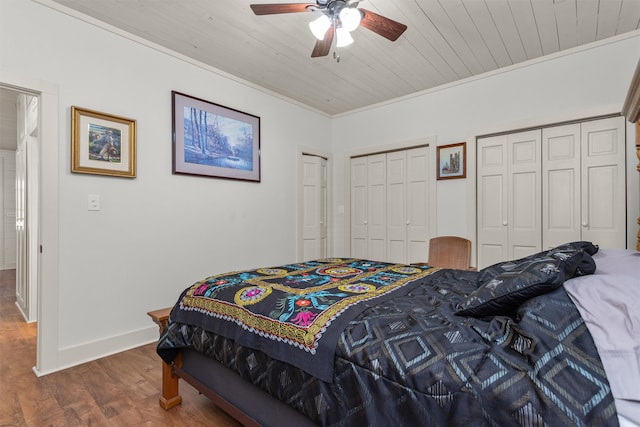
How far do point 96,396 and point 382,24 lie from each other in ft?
9.70

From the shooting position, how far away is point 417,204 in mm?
4004

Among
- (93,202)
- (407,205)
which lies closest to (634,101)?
(407,205)

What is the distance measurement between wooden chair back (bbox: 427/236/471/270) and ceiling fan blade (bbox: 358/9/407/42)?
2140mm

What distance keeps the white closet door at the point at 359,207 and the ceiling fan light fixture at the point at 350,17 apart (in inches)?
103

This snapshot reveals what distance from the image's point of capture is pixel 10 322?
10.7ft

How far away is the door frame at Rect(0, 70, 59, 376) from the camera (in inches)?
89.8

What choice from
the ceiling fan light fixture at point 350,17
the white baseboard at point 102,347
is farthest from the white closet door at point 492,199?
the white baseboard at point 102,347

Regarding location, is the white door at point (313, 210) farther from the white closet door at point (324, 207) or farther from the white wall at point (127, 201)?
the white wall at point (127, 201)

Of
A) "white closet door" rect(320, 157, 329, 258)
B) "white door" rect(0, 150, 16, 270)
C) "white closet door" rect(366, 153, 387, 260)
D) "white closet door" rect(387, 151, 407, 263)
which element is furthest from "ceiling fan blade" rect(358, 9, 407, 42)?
"white door" rect(0, 150, 16, 270)

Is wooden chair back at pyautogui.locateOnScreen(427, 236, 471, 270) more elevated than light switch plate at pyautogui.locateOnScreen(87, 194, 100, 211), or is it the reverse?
light switch plate at pyautogui.locateOnScreen(87, 194, 100, 211)

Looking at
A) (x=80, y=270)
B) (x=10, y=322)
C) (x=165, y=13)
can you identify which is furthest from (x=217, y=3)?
(x=10, y=322)

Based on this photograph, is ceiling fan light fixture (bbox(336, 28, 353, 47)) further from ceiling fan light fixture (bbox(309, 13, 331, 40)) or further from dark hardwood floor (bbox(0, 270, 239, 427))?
dark hardwood floor (bbox(0, 270, 239, 427))

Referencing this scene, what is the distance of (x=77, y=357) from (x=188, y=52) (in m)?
2.75

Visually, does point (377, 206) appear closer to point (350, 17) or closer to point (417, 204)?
point (417, 204)
